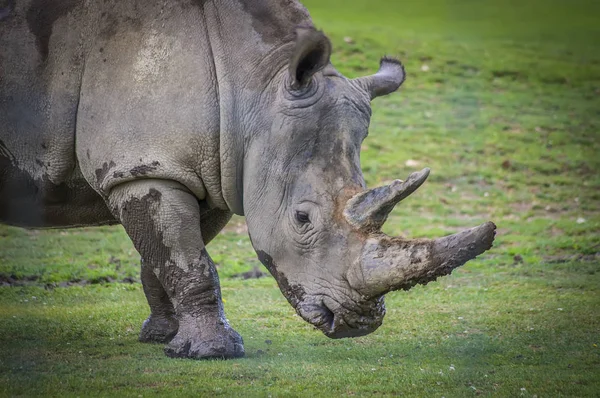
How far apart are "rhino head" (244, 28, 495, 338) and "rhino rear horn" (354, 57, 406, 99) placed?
0.26 metres

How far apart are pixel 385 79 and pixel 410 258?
2.26m

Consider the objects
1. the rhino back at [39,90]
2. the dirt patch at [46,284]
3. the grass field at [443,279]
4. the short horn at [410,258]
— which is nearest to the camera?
the short horn at [410,258]

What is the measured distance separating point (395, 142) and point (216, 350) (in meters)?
13.0

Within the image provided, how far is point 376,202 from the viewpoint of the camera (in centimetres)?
708

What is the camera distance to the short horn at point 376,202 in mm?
6961

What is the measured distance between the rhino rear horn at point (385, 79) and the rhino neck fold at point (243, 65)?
763 millimetres

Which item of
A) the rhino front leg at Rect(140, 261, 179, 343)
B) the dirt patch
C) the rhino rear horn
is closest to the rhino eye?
the rhino rear horn

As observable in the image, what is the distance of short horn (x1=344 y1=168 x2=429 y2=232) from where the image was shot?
6.96 metres

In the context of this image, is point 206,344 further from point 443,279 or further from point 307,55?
point 443,279

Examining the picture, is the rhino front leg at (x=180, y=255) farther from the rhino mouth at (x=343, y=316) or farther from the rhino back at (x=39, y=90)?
the rhino mouth at (x=343, y=316)

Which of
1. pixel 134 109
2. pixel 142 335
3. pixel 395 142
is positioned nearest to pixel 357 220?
pixel 134 109

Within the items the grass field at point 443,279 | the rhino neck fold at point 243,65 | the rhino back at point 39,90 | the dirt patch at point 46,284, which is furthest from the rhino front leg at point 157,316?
the dirt patch at point 46,284

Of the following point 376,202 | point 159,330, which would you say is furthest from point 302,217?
point 159,330

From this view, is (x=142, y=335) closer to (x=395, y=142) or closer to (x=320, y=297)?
(x=320, y=297)
